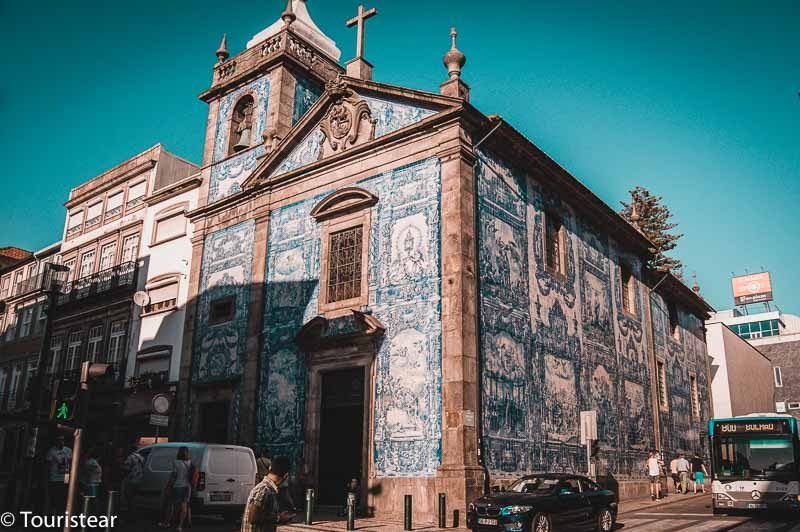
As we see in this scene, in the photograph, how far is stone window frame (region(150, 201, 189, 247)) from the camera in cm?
2350

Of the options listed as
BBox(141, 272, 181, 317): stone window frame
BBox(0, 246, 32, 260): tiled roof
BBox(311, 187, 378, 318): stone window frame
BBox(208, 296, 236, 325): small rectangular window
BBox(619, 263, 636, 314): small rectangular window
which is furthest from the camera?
BBox(0, 246, 32, 260): tiled roof

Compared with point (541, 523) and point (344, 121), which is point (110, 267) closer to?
point (344, 121)

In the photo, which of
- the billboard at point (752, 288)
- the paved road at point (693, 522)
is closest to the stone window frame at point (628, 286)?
the paved road at point (693, 522)

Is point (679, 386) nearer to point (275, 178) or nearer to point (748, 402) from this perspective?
point (748, 402)

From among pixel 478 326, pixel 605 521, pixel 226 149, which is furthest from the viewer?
pixel 226 149

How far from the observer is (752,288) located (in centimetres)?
6375

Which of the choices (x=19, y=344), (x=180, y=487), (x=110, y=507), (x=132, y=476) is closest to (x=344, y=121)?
(x=132, y=476)

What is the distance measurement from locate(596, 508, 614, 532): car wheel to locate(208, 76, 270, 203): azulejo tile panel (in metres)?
14.0

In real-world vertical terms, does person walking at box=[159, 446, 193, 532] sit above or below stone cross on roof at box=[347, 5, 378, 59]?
below

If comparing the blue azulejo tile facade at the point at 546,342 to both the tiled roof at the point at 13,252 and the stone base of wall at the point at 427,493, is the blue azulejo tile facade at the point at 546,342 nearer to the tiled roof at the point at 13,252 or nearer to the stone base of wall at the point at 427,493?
the stone base of wall at the point at 427,493

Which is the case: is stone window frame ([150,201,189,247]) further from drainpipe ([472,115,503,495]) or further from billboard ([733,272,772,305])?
billboard ([733,272,772,305])

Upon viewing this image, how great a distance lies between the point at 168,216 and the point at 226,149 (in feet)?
12.6

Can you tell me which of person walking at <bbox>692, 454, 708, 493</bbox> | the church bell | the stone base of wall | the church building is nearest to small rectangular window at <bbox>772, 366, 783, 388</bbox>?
person walking at <bbox>692, 454, 708, 493</bbox>

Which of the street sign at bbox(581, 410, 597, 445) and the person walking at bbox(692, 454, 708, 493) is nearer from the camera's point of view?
the street sign at bbox(581, 410, 597, 445)
